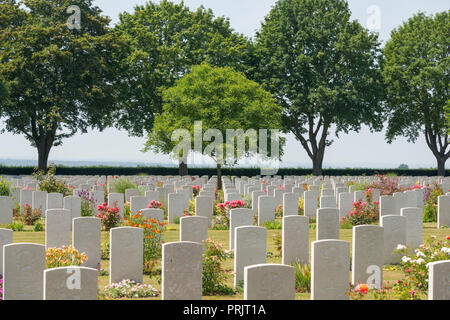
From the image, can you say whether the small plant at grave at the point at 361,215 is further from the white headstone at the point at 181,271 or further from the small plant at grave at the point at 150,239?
the white headstone at the point at 181,271

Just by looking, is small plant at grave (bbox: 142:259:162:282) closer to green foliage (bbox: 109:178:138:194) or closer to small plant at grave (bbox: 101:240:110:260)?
small plant at grave (bbox: 101:240:110:260)

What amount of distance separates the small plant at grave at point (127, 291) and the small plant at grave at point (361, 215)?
31.7 ft

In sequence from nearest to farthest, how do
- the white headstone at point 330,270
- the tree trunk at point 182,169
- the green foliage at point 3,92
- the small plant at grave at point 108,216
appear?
Answer: the white headstone at point 330,270, the small plant at grave at point 108,216, the green foliage at point 3,92, the tree trunk at point 182,169

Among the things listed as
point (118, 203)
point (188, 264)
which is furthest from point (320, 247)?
point (118, 203)

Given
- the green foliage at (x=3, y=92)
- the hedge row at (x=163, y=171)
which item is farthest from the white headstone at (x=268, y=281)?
the hedge row at (x=163, y=171)

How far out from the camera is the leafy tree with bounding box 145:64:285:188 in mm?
34344

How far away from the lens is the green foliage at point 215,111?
34469 millimetres

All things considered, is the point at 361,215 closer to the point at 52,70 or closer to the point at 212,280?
the point at 212,280

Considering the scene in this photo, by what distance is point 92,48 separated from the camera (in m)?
44.5

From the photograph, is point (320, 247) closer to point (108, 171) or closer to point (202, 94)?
point (202, 94)

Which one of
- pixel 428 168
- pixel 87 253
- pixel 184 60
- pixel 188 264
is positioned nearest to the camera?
pixel 188 264

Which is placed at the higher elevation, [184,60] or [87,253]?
[184,60]

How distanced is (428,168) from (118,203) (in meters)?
48.6

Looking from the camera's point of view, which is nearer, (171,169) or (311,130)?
Answer: (311,130)
